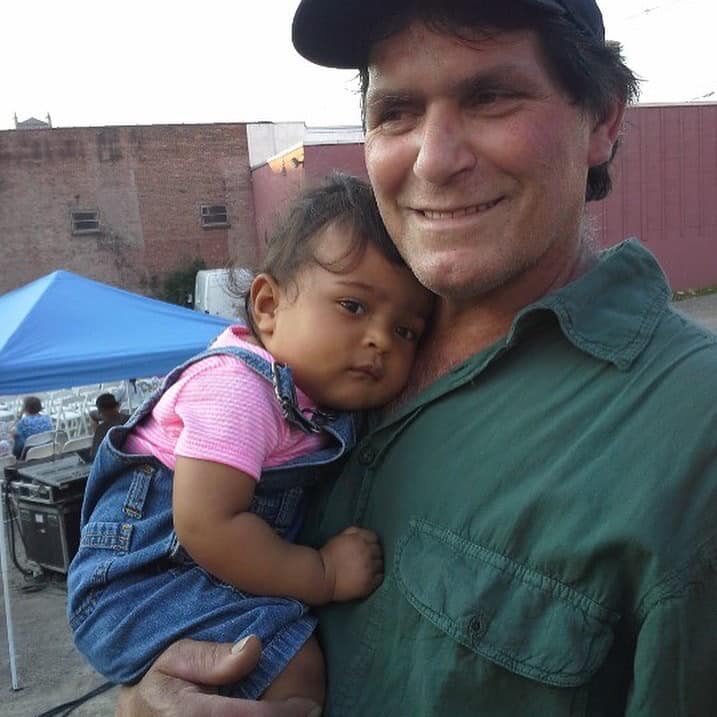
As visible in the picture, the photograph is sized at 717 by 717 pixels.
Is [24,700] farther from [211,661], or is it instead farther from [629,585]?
[629,585]

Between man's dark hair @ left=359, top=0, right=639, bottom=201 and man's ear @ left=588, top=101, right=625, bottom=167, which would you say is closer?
man's dark hair @ left=359, top=0, right=639, bottom=201

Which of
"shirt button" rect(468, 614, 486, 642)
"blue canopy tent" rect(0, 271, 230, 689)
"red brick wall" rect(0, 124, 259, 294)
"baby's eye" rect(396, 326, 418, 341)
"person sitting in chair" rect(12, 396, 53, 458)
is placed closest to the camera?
"shirt button" rect(468, 614, 486, 642)

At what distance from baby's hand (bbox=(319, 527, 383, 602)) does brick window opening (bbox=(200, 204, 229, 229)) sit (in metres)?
26.0

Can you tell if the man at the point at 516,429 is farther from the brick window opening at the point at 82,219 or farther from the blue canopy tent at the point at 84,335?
the brick window opening at the point at 82,219

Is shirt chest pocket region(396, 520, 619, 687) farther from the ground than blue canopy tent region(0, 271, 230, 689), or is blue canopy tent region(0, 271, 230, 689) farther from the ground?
shirt chest pocket region(396, 520, 619, 687)

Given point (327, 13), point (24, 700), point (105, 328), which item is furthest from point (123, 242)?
point (327, 13)

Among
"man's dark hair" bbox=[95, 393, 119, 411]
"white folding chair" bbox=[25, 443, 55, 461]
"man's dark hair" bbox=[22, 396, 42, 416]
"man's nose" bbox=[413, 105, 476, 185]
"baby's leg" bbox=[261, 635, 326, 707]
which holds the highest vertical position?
"man's nose" bbox=[413, 105, 476, 185]

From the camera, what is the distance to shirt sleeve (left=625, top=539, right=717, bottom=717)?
1036 mm

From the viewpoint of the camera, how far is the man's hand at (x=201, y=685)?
4.38 ft

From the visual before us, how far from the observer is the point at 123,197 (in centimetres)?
2552

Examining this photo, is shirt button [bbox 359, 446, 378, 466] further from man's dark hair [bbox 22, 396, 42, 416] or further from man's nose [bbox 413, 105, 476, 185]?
man's dark hair [bbox 22, 396, 42, 416]

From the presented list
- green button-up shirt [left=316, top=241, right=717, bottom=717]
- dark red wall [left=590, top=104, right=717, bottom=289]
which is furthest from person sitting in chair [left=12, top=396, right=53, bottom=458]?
dark red wall [left=590, top=104, right=717, bottom=289]

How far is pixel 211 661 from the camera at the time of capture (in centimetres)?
138

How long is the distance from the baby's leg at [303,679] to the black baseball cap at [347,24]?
3.89ft
